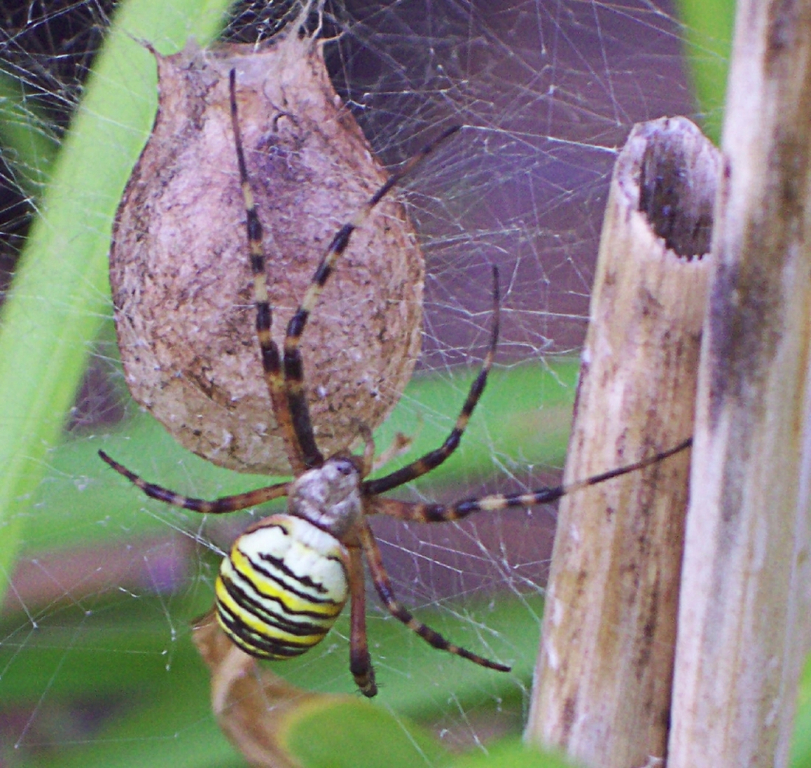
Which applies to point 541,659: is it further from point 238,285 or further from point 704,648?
point 238,285

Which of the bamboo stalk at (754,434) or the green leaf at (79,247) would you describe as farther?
the green leaf at (79,247)

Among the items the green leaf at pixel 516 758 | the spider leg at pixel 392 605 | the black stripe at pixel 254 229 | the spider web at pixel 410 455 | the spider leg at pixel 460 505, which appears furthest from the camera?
the spider web at pixel 410 455

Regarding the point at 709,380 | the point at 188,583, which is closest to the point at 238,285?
the point at 709,380

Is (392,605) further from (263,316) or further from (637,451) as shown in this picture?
(637,451)

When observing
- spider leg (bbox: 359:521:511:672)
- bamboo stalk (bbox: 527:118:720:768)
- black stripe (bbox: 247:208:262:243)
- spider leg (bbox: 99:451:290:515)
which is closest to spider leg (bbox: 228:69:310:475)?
black stripe (bbox: 247:208:262:243)

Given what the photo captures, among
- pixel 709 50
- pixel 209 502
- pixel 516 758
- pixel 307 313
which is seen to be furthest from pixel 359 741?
pixel 709 50

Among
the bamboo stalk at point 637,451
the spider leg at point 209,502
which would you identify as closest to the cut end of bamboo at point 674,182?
the bamboo stalk at point 637,451

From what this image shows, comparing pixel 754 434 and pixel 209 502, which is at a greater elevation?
pixel 754 434

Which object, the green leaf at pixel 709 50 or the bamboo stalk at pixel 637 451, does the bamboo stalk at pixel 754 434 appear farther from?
the green leaf at pixel 709 50
